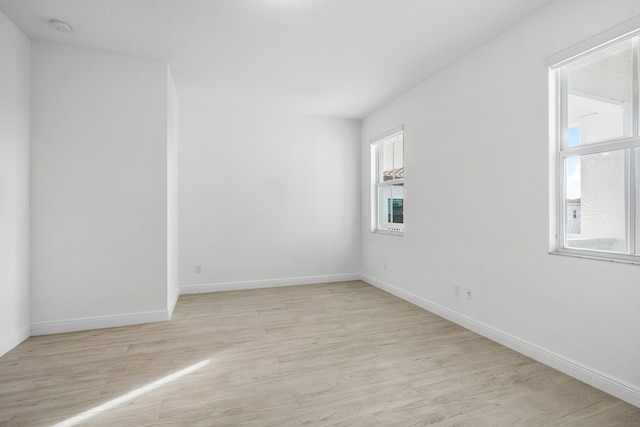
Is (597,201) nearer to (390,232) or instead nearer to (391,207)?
(390,232)

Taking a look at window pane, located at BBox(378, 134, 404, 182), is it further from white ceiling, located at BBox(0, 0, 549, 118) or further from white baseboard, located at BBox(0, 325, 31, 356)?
white baseboard, located at BBox(0, 325, 31, 356)

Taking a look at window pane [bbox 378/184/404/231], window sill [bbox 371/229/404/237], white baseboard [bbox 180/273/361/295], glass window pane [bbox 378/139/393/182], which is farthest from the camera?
glass window pane [bbox 378/139/393/182]

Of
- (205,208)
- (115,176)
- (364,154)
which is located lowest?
(205,208)

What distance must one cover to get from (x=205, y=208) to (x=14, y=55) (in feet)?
8.29

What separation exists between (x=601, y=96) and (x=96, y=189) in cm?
441

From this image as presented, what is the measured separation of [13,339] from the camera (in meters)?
2.71

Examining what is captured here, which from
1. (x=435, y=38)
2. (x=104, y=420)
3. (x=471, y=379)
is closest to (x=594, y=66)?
(x=435, y=38)

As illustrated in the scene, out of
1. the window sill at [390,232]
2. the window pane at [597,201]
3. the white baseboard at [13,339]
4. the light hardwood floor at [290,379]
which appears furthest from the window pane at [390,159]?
the white baseboard at [13,339]

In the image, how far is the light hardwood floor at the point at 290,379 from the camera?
1.82 m

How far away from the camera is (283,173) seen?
16.7 ft

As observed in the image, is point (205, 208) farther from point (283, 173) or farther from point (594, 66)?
Result: point (594, 66)

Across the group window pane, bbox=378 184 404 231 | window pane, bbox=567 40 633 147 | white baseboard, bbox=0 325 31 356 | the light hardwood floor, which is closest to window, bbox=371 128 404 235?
window pane, bbox=378 184 404 231

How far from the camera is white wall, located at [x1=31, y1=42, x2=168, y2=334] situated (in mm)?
3021

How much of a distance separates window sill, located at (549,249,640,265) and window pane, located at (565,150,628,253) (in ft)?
0.18
